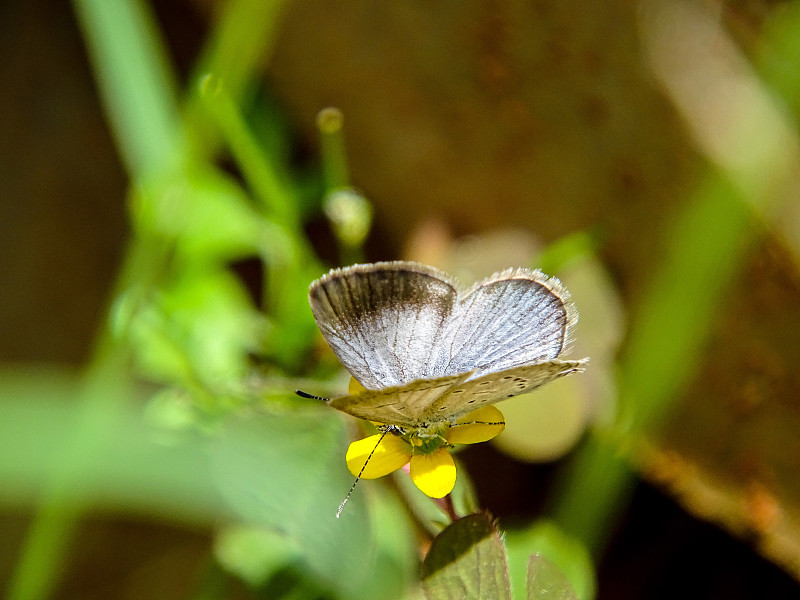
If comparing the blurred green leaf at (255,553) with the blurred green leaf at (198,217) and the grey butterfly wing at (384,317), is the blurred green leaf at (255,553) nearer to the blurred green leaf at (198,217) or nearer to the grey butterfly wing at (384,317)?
the grey butterfly wing at (384,317)

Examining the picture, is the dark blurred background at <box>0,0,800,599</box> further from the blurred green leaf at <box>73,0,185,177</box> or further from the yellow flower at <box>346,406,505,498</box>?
the yellow flower at <box>346,406,505,498</box>

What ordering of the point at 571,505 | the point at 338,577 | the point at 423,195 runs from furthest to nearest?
1. the point at 423,195
2. the point at 571,505
3. the point at 338,577

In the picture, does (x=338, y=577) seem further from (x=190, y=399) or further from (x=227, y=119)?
(x=227, y=119)

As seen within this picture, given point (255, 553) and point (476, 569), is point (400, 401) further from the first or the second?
point (255, 553)

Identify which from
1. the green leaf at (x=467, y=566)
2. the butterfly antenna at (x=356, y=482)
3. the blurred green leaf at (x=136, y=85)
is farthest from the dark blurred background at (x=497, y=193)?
the green leaf at (x=467, y=566)

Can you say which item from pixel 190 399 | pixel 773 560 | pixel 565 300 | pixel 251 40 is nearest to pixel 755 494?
pixel 773 560

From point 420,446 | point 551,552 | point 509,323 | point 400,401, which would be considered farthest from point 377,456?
point 551,552
